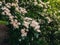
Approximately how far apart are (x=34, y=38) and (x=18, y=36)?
0.35 meters

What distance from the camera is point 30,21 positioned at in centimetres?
558

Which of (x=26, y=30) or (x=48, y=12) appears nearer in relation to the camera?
A: (x=26, y=30)

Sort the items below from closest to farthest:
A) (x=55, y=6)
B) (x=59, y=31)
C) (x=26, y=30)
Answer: (x=26, y=30) < (x=59, y=31) < (x=55, y=6)

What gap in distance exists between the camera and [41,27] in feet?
19.4

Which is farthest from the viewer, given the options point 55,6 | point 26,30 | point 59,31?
point 55,6

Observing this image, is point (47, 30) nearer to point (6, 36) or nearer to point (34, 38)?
point (34, 38)

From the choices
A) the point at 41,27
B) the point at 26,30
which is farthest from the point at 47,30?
the point at 26,30

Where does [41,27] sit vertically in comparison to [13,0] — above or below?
below

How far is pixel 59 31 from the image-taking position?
5.89 m

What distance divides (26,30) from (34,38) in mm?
323

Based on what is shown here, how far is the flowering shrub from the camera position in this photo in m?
5.49

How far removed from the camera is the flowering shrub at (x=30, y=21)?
18.0ft

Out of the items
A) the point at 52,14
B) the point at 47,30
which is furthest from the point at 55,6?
the point at 47,30

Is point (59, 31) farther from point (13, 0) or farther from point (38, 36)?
point (13, 0)
